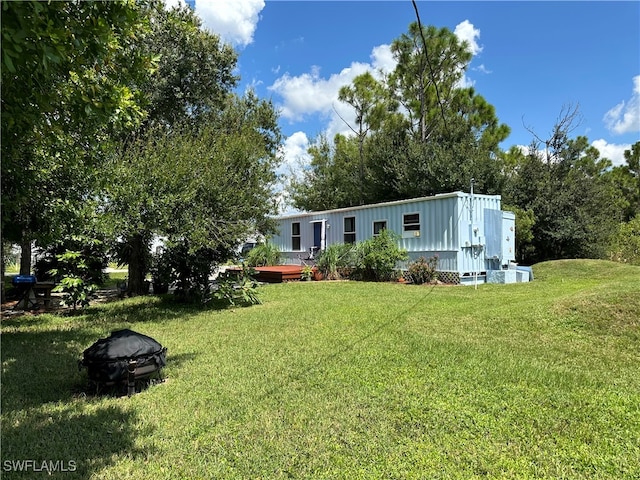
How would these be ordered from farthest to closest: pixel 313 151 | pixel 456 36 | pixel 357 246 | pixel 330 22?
pixel 313 151 → pixel 456 36 → pixel 357 246 → pixel 330 22

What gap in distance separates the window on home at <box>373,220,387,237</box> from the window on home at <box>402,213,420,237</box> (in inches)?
32.1

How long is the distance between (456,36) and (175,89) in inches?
587

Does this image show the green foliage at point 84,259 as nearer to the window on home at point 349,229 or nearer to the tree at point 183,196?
the tree at point 183,196

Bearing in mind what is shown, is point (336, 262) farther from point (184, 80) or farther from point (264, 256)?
point (184, 80)

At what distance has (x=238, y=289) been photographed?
9172 mm

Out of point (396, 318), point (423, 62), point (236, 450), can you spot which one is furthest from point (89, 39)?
point (423, 62)

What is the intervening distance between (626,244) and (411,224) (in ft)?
36.6

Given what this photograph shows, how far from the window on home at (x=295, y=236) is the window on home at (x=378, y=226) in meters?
4.32

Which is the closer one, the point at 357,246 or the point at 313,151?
the point at 357,246

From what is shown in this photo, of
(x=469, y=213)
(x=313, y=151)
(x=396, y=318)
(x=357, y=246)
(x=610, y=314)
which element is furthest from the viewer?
(x=313, y=151)

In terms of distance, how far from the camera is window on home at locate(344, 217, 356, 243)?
15.3 m

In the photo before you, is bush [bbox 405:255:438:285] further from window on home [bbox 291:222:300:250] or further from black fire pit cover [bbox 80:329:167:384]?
black fire pit cover [bbox 80:329:167:384]

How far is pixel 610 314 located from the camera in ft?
18.6

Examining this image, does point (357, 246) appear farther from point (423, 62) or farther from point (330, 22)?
point (423, 62)
